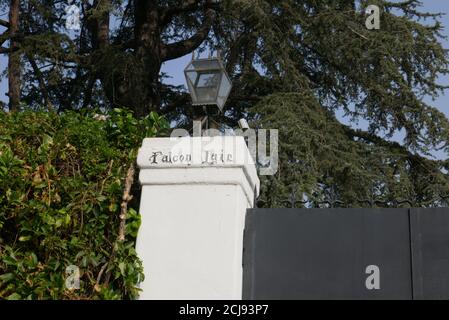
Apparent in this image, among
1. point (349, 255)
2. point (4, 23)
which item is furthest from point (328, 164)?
point (4, 23)

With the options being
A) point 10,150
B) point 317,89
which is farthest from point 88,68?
point 10,150

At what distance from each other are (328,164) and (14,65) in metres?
5.23

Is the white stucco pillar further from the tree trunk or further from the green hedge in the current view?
the tree trunk

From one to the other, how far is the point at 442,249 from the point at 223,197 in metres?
1.42

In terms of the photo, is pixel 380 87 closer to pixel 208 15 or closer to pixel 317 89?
pixel 317 89

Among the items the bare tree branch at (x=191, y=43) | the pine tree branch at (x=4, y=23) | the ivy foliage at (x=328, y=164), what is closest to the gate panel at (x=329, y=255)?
the ivy foliage at (x=328, y=164)

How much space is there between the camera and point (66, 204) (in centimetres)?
442

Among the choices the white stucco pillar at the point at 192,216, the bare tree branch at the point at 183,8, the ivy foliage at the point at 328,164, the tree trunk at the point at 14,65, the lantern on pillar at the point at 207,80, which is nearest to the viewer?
the white stucco pillar at the point at 192,216

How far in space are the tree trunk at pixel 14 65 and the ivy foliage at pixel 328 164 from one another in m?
3.91

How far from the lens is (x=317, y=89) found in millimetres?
12547

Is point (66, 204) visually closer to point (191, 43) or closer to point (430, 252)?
point (430, 252)

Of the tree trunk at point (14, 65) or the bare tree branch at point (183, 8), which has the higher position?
the bare tree branch at point (183, 8)

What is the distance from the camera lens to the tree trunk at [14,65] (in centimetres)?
1105

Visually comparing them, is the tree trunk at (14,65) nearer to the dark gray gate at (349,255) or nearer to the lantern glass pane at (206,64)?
the lantern glass pane at (206,64)
